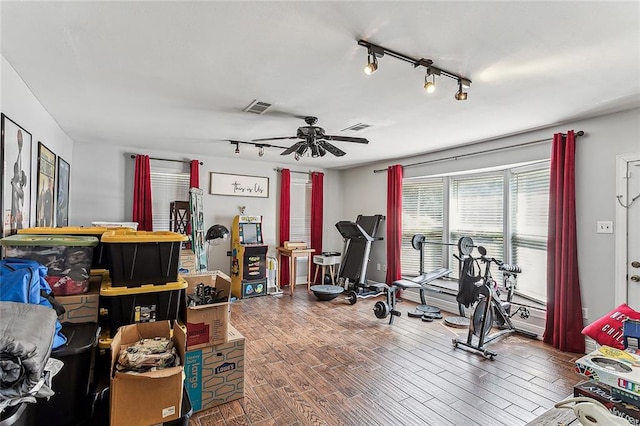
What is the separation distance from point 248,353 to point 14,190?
91.6 inches

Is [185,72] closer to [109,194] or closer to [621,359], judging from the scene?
[621,359]

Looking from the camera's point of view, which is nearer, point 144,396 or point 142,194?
point 144,396

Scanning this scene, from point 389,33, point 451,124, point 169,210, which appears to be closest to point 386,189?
point 451,124

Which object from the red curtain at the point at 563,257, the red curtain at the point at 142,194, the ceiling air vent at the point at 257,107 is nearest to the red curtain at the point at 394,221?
the red curtain at the point at 563,257

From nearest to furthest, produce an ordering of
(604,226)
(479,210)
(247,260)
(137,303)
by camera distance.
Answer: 1. (137,303)
2. (604,226)
3. (479,210)
4. (247,260)

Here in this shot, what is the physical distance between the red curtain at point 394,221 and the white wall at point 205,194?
1.61 m

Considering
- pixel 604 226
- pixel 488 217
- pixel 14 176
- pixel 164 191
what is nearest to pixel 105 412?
pixel 14 176

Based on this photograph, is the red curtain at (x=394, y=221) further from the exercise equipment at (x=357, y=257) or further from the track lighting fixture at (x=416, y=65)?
the track lighting fixture at (x=416, y=65)

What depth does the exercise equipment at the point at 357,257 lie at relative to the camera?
543cm

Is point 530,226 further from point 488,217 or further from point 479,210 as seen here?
point 479,210

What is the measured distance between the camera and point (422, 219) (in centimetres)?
546

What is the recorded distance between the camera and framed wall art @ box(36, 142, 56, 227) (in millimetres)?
2809

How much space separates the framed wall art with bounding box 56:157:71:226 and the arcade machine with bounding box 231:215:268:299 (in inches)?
91.5

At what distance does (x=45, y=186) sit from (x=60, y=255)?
1592mm
